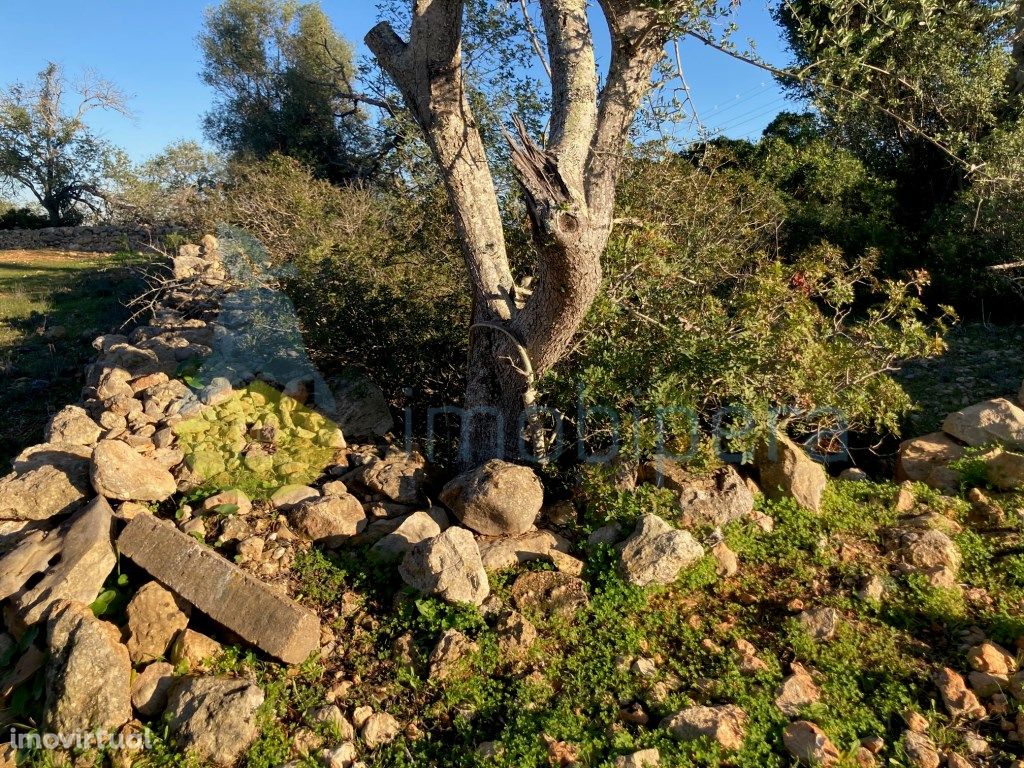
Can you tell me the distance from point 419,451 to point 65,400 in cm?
454

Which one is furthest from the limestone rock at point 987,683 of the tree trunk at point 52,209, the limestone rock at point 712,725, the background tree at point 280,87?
the tree trunk at point 52,209

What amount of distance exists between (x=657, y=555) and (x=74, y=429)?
3771mm

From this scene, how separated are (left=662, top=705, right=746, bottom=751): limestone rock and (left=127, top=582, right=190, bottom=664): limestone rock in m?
2.29

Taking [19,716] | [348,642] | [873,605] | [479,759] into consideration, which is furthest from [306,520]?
[873,605]

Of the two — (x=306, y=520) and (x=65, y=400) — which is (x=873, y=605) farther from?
(x=65, y=400)

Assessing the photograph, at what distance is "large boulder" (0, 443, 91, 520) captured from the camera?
12.1 feet

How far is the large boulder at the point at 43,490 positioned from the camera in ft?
12.1

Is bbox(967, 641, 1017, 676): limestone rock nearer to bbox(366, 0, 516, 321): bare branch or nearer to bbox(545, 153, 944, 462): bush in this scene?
bbox(545, 153, 944, 462): bush

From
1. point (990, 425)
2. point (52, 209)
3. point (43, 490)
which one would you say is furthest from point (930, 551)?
point (52, 209)

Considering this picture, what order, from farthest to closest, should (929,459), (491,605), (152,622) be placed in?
1. (929,459)
2. (491,605)
3. (152,622)

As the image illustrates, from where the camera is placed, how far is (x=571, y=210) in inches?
126

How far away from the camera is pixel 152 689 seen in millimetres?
2955

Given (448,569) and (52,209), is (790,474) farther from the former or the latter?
(52,209)

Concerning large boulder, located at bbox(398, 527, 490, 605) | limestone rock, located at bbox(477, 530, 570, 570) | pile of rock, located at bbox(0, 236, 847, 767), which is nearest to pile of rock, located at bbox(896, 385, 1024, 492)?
pile of rock, located at bbox(0, 236, 847, 767)
